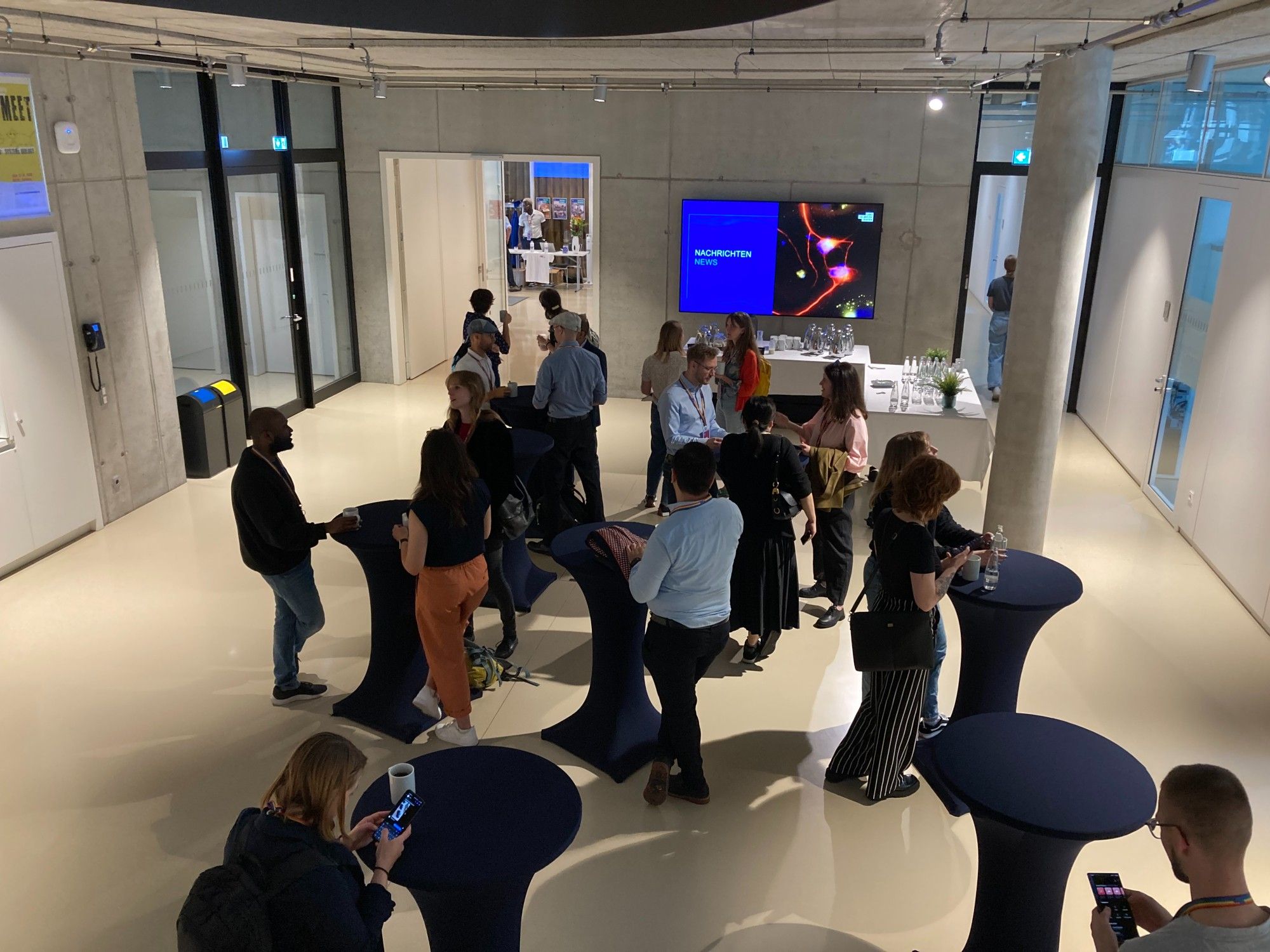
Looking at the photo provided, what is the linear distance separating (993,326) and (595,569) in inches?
329

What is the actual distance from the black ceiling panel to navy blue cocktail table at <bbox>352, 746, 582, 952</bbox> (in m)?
2.54

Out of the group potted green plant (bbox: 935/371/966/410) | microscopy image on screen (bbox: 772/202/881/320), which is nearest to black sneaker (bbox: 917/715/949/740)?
potted green plant (bbox: 935/371/966/410)

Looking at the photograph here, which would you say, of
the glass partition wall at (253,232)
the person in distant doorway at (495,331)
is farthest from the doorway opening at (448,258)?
the person in distant doorway at (495,331)

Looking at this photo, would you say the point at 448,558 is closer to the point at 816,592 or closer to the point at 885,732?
the point at 885,732

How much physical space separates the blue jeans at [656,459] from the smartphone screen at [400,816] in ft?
16.1

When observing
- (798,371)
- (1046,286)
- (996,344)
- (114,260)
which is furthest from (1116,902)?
(996,344)

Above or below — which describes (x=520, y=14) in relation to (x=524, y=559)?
above

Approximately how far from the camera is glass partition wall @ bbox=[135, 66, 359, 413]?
337 inches

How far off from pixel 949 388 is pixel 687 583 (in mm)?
4764

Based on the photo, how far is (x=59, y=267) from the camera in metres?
6.96

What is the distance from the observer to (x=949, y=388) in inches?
309

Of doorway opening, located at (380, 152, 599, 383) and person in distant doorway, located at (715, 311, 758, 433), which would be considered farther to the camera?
doorway opening, located at (380, 152, 599, 383)

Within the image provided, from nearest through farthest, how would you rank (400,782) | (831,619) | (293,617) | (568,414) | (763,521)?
(400,782) → (293,617) → (763,521) → (831,619) → (568,414)

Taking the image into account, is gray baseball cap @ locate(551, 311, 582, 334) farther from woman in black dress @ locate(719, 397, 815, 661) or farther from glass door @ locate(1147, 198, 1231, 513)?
glass door @ locate(1147, 198, 1231, 513)
